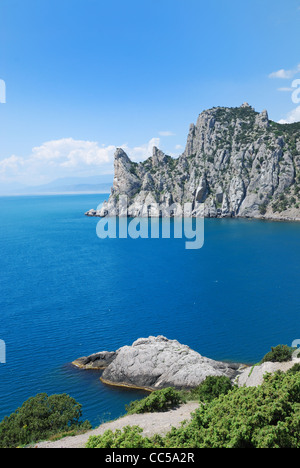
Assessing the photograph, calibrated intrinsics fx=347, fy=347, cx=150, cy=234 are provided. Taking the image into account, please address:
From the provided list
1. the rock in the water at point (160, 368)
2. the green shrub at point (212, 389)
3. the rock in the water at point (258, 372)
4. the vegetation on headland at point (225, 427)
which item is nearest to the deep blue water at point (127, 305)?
the rock in the water at point (160, 368)

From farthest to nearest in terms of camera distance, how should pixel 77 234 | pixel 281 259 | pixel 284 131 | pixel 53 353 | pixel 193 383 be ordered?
1. pixel 284 131
2. pixel 77 234
3. pixel 281 259
4. pixel 53 353
5. pixel 193 383

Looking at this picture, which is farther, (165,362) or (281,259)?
(281,259)

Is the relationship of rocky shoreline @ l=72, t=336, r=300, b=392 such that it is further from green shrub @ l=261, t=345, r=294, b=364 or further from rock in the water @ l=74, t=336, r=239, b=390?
green shrub @ l=261, t=345, r=294, b=364

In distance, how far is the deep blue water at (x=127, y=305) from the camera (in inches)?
1505

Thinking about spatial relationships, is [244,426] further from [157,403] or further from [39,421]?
[39,421]

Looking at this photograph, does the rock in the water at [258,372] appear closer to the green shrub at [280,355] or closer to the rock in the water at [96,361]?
the green shrub at [280,355]

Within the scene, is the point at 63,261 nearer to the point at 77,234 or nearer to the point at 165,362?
the point at 77,234

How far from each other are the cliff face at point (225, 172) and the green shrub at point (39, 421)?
133 metres

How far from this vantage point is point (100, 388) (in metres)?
36.0

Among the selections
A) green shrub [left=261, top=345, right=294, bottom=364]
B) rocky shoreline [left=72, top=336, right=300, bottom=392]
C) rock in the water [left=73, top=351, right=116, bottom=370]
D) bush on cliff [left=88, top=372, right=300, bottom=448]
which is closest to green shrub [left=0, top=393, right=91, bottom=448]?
bush on cliff [left=88, top=372, right=300, bottom=448]
